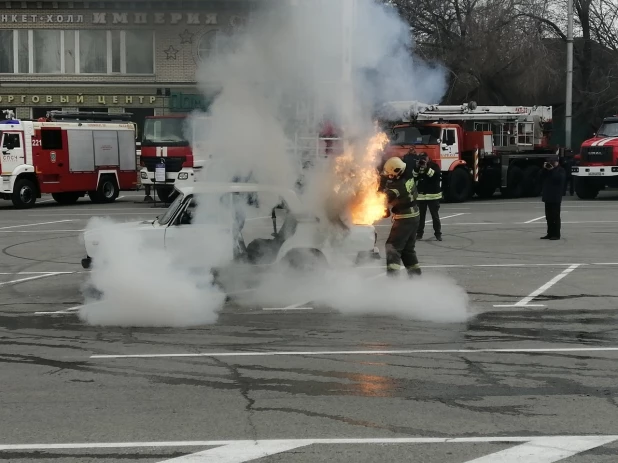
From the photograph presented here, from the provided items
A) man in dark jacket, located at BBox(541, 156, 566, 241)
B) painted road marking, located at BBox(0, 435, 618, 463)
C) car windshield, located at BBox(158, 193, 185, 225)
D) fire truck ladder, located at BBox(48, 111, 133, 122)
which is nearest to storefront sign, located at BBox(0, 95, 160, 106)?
fire truck ladder, located at BBox(48, 111, 133, 122)

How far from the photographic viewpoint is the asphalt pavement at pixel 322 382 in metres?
5.66

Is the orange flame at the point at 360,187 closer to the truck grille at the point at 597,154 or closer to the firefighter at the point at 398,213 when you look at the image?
the firefighter at the point at 398,213

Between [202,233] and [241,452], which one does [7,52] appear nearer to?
[202,233]

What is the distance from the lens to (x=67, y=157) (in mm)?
28625

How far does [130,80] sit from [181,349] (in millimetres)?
28126

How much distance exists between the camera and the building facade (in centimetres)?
1317

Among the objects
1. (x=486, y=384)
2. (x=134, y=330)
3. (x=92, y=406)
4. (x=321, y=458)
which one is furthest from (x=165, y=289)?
(x=321, y=458)

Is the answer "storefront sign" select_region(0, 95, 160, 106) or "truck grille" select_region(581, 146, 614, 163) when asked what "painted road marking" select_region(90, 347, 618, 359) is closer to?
"truck grille" select_region(581, 146, 614, 163)

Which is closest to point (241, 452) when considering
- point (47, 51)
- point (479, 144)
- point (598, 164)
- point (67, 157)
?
point (479, 144)

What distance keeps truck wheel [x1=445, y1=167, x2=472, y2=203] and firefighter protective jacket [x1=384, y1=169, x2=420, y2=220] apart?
622 inches

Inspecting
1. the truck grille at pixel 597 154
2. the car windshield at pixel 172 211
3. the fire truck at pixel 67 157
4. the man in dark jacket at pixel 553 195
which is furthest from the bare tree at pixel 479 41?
the car windshield at pixel 172 211

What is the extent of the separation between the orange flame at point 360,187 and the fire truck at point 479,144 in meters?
12.2

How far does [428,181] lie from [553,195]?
2372 mm

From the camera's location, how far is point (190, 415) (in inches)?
250
